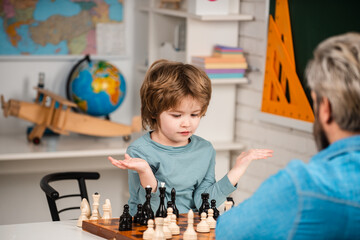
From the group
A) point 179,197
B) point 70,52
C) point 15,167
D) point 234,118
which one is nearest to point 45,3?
point 70,52

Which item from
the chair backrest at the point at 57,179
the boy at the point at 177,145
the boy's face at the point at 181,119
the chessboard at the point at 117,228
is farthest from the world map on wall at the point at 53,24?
the chessboard at the point at 117,228

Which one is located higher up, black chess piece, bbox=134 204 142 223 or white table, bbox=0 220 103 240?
black chess piece, bbox=134 204 142 223

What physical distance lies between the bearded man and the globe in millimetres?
3085

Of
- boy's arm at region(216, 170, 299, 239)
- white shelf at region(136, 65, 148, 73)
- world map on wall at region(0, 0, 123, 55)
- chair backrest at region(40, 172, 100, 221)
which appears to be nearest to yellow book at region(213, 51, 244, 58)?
white shelf at region(136, 65, 148, 73)

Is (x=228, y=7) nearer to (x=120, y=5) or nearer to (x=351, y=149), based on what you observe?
(x=120, y=5)

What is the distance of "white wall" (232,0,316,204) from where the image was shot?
3.52 m

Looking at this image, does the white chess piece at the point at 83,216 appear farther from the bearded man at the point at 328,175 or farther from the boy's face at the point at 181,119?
the bearded man at the point at 328,175

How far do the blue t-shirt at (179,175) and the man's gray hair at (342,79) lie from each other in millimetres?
1017

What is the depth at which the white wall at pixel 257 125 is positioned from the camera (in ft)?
11.5

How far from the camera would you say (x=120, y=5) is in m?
4.59

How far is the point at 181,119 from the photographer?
85.4 inches

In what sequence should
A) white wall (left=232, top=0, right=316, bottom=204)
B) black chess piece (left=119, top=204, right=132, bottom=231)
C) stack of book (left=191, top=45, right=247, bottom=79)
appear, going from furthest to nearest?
1. stack of book (left=191, top=45, right=247, bottom=79)
2. white wall (left=232, top=0, right=316, bottom=204)
3. black chess piece (left=119, top=204, right=132, bottom=231)

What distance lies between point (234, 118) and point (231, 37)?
22.5 inches

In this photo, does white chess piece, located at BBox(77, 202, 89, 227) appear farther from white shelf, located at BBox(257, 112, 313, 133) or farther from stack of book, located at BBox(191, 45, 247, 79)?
stack of book, located at BBox(191, 45, 247, 79)
